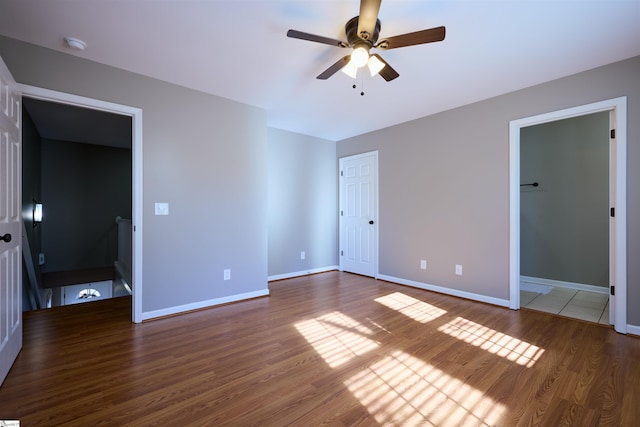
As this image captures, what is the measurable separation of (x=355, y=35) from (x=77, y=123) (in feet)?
15.4

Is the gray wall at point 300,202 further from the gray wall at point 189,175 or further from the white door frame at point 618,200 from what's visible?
the white door frame at point 618,200

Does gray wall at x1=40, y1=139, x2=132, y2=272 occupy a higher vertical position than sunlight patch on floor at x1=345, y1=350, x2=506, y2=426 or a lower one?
higher

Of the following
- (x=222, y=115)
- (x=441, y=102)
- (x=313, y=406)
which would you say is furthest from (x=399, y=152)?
(x=313, y=406)

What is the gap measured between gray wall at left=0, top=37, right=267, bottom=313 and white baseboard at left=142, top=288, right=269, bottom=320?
5cm

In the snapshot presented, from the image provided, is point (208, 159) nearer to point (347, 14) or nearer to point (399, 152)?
point (347, 14)

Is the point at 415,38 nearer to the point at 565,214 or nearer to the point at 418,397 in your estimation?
the point at 418,397

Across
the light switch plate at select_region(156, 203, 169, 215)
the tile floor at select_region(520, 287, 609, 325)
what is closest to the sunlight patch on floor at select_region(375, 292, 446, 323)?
the tile floor at select_region(520, 287, 609, 325)

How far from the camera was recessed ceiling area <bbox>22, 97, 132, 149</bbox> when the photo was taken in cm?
372

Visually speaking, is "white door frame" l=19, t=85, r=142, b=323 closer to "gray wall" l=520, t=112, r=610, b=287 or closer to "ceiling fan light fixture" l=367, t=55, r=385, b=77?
"ceiling fan light fixture" l=367, t=55, r=385, b=77

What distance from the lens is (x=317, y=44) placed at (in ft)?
7.48

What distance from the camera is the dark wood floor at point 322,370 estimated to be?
5.09 feet

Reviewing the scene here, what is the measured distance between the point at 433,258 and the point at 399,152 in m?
1.68

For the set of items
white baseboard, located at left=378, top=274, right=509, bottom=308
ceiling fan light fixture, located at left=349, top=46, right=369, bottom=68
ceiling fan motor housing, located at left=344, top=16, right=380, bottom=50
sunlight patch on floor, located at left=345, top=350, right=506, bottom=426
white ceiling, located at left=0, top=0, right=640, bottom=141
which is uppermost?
white ceiling, located at left=0, top=0, right=640, bottom=141

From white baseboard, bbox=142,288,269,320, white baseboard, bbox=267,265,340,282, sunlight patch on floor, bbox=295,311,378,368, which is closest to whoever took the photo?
sunlight patch on floor, bbox=295,311,378,368
